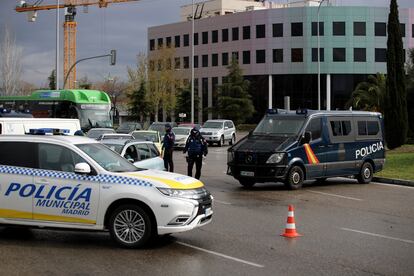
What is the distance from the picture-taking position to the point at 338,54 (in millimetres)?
77062

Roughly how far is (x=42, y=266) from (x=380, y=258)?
4.53m

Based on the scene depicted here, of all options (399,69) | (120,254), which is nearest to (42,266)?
(120,254)

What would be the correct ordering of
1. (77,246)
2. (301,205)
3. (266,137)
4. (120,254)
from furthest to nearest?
(266,137) < (301,205) < (77,246) < (120,254)

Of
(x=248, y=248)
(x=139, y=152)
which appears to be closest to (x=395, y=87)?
(x=139, y=152)

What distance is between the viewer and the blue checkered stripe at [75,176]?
8383 millimetres

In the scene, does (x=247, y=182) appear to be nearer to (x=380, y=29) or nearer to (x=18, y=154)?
(x=18, y=154)

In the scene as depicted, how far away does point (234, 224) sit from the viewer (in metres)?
10.8

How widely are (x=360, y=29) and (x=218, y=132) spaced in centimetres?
4144

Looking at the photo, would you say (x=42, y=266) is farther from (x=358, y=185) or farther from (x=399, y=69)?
(x=399, y=69)

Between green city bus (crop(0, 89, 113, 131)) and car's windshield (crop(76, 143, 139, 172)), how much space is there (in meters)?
25.5

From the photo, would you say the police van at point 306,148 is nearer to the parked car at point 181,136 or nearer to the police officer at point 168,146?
the police officer at point 168,146

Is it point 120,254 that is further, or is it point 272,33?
point 272,33

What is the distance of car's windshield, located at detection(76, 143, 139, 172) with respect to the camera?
28.9ft

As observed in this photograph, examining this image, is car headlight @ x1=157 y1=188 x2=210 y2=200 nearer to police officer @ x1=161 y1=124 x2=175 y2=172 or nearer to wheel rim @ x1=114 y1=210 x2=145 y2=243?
wheel rim @ x1=114 y1=210 x2=145 y2=243
